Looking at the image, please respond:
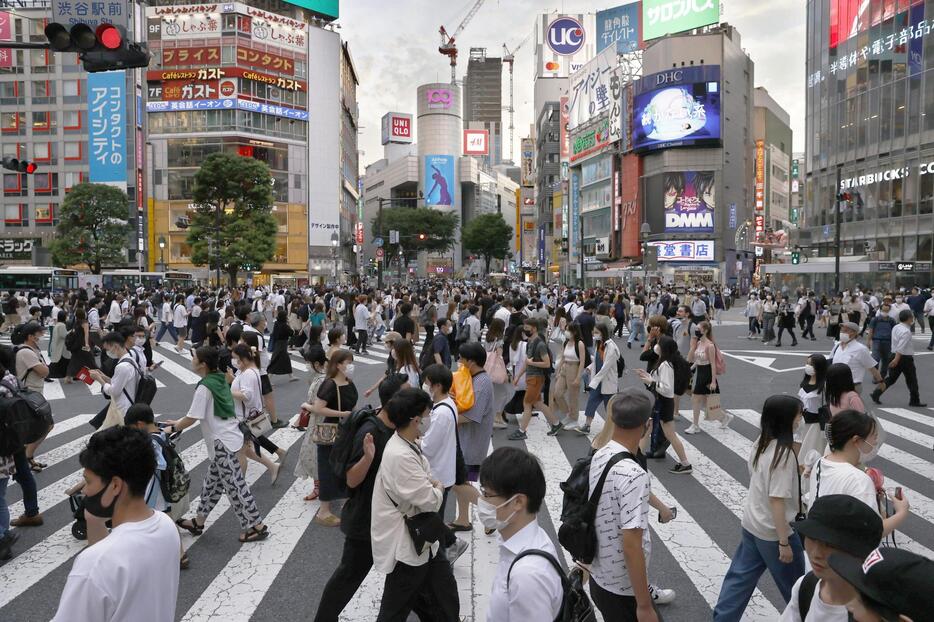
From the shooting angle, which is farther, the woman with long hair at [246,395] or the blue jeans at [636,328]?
the blue jeans at [636,328]

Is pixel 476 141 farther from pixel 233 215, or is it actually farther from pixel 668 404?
pixel 668 404

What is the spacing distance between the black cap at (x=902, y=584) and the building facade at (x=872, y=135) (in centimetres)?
3876

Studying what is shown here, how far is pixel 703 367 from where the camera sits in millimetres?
10141

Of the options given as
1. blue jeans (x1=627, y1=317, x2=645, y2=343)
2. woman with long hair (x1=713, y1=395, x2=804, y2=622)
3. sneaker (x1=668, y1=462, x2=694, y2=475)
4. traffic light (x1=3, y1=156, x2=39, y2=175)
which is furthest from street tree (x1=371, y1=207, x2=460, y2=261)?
woman with long hair (x1=713, y1=395, x2=804, y2=622)

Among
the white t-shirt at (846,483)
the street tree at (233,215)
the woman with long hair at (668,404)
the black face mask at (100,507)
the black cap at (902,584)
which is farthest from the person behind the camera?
the street tree at (233,215)

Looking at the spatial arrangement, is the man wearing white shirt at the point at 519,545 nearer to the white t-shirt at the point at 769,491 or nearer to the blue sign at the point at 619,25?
the white t-shirt at the point at 769,491

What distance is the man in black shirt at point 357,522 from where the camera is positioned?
13.0 ft

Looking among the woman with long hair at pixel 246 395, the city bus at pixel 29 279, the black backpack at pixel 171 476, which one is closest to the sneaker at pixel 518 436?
the woman with long hair at pixel 246 395

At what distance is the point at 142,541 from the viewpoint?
2430mm

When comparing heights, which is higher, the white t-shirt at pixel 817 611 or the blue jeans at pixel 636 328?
the white t-shirt at pixel 817 611

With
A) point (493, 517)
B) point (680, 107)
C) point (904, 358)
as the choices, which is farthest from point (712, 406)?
point (680, 107)

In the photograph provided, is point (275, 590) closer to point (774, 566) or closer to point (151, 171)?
point (774, 566)

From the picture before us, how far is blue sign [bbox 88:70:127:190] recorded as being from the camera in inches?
2421

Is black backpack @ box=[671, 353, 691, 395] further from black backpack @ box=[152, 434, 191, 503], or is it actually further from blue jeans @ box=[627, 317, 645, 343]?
blue jeans @ box=[627, 317, 645, 343]
